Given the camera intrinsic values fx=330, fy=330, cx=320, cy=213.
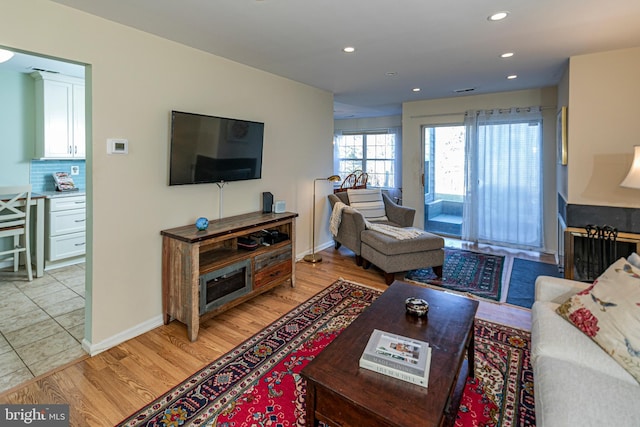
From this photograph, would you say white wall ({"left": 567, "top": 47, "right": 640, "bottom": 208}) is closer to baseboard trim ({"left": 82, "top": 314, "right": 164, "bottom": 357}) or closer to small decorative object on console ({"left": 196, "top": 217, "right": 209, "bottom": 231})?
small decorative object on console ({"left": 196, "top": 217, "right": 209, "bottom": 231})

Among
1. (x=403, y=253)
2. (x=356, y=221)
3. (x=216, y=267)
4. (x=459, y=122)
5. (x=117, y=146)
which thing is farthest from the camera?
(x=459, y=122)

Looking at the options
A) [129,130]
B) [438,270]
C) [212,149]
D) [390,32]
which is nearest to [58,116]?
[129,130]

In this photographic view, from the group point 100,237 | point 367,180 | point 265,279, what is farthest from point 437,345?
point 367,180

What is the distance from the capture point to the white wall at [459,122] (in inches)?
181

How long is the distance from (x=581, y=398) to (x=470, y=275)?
2.66 m

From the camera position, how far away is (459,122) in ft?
17.3

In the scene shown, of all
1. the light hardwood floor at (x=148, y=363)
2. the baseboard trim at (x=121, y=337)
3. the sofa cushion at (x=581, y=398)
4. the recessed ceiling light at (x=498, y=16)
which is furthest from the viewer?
the baseboard trim at (x=121, y=337)

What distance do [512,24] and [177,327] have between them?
3.46 m

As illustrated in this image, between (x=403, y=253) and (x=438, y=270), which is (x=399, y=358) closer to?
(x=403, y=253)

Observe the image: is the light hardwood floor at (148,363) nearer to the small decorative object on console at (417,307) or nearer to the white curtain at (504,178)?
the small decorative object on console at (417,307)

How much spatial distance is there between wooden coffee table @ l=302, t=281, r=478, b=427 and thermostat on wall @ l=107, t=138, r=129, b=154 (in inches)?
79.6

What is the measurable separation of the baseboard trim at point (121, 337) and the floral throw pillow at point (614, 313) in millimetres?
2858

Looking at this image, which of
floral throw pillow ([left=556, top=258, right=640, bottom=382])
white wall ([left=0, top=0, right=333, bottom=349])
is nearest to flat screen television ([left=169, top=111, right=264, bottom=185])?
white wall ([left=0, top=0, right=333, bottom=349])

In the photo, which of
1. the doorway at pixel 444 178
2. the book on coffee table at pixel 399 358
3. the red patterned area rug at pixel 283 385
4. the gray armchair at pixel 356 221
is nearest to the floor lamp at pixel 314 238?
the gray armchair at pixel 356 221
